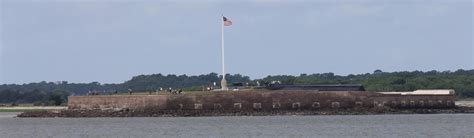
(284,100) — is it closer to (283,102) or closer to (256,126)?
(283,102)

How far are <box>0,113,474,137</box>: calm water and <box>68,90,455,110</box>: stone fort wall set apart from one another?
5.68 feet

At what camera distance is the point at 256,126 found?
70.1 m

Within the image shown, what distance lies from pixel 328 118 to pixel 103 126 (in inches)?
548

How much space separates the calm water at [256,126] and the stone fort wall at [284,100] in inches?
68.1

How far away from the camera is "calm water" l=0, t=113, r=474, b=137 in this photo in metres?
62.8

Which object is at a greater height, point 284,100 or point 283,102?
point 284,100

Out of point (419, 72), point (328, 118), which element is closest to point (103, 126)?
point (328, 118)

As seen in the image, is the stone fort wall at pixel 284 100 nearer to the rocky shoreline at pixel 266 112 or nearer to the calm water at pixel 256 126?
the rocky shoreline at pixel 266 112

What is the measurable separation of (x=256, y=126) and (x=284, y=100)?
16.1 m

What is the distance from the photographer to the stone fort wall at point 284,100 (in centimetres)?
8600

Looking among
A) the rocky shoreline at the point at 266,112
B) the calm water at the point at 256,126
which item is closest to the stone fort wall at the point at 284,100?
the rocky shoreline at the point at 266,112

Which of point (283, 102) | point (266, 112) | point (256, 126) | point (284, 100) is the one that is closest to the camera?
point (256, 126)

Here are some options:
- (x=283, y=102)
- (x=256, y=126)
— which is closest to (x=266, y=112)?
(x=283, y=102)

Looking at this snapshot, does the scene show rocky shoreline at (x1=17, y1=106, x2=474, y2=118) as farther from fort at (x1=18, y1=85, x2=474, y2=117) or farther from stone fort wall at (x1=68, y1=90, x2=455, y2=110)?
stone fort wall at (x1=68, y1=90, x2=455, y2=110)
